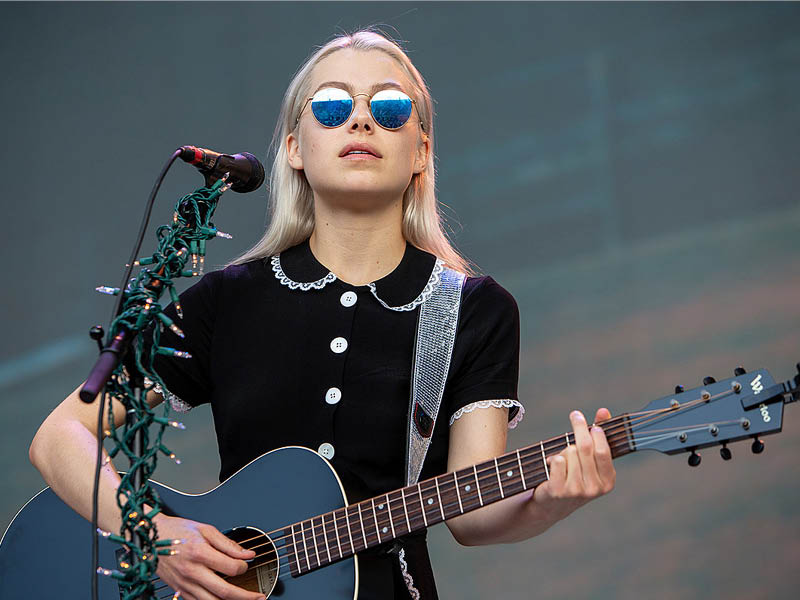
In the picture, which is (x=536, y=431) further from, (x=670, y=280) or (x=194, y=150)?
(x=194, y=150)

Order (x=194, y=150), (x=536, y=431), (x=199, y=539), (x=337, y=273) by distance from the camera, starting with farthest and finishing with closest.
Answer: (x=536, y=431), (x=337, y=273), (x=199, y=539), (x=194, y=150)

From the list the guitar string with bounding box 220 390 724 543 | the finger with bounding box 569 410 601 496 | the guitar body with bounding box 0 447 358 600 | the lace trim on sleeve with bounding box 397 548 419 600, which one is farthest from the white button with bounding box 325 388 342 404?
the finger with bounding box 569 410 601 496

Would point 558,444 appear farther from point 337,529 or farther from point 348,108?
point 348,108

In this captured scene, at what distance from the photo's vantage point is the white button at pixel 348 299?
7.46ft

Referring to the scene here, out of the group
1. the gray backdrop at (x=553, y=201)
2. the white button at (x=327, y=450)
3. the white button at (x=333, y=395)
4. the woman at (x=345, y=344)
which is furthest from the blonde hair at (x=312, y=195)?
the gray backdrop at (x=553, y=201)

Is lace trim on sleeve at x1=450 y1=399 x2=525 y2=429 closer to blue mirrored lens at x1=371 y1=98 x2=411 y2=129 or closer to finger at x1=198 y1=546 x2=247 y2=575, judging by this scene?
finger at x1=198 y1=546 x2=247 y2=575

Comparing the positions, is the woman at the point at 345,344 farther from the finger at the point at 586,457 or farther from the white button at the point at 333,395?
the finger at the point at 586,457

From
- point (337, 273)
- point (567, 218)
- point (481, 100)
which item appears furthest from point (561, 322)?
point (337, 273)

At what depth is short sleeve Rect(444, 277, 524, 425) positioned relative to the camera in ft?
7.14

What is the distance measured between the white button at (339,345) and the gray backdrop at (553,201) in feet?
6.26

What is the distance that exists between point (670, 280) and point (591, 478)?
2368 millimetres

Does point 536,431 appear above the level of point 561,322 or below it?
below

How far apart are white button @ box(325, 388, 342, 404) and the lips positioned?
0.56m

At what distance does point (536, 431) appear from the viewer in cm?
400
